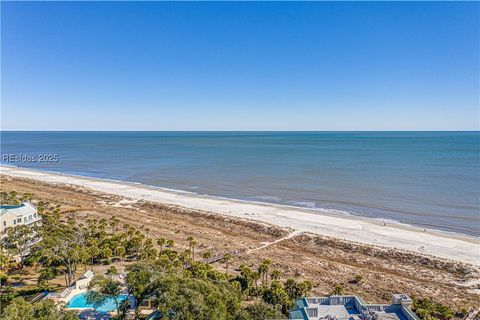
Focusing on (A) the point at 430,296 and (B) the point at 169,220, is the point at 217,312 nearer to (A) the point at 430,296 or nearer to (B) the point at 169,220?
(A) the point at 430,296

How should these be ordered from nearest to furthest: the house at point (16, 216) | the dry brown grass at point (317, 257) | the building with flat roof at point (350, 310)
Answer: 1. the building with flat roof at point (350, 310)
2. the dry brown grass at point (317, 257)
3. the house at point (16, 216)

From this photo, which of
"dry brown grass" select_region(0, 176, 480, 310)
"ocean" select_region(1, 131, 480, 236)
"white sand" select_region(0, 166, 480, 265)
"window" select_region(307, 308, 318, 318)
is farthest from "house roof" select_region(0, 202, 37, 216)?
"ocean" select_region(1, 131, 480, 236)

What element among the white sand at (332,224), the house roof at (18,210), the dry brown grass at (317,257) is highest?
the house roof at (18,210)

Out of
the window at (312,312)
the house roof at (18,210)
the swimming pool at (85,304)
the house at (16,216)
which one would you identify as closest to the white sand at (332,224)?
the window at (312,312)

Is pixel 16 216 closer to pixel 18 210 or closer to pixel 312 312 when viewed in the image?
pixel 18 210

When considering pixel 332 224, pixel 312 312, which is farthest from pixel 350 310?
pixel 332 224

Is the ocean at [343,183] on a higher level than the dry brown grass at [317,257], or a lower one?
higher

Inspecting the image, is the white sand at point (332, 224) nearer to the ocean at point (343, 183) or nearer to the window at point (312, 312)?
the ocean at point (343, 183)

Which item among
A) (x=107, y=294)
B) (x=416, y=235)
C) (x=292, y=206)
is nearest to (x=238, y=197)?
(x=292, y=206)
